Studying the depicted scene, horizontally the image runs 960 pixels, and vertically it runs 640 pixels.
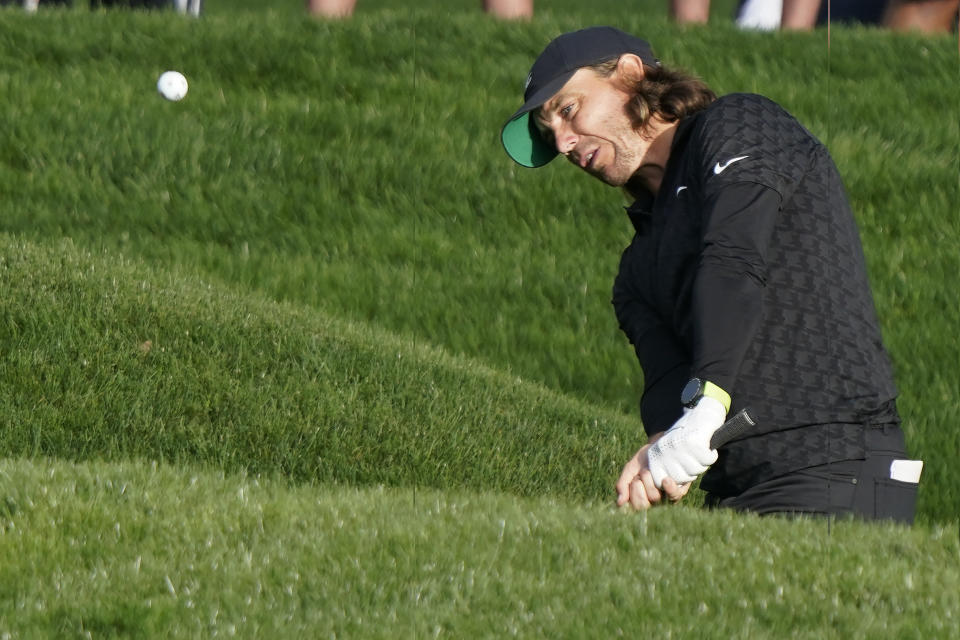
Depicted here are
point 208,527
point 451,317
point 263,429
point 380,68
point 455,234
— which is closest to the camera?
point 208,527

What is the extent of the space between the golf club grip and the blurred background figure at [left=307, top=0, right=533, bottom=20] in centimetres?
963

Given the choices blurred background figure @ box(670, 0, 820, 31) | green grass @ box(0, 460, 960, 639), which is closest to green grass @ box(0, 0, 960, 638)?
green grass @ box(0, 460, 960, 639)

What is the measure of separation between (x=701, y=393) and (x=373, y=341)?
490 cm

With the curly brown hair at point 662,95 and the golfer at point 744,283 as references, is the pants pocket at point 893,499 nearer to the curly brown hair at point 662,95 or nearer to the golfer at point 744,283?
the golfer at point 744,283

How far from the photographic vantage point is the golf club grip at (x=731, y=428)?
164 inches

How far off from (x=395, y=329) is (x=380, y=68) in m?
3.51

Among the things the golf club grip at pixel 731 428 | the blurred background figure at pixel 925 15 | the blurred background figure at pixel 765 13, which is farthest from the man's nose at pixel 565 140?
the blurred background figure at pixel 925 15

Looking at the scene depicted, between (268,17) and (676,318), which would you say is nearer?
(676,318)

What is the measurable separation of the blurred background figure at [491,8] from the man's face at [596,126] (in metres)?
8.83

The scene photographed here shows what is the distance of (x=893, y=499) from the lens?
4.48 metres

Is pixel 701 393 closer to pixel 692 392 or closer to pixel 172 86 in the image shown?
pixel 692 392

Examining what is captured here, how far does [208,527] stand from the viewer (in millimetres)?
4664

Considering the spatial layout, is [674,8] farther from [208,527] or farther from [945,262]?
[208,527]

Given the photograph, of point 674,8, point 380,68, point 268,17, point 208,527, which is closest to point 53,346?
point 208,527
